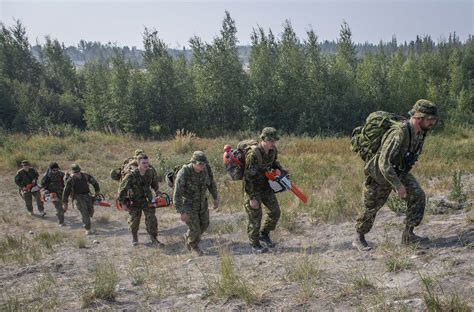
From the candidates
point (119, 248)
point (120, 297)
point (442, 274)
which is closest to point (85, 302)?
point (120, 297)

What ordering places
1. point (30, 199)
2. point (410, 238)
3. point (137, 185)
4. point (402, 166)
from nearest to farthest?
point (402, 166) < point (410, 238) < point (137, 185) < point (30, 199)

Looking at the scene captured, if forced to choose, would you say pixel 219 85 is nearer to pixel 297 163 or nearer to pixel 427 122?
pixel 297 163

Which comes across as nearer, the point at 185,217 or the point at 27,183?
the point at 185,217

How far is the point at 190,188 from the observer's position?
623cm

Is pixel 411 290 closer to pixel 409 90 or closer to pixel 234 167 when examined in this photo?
pixel 234 167

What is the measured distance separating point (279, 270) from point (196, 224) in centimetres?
184

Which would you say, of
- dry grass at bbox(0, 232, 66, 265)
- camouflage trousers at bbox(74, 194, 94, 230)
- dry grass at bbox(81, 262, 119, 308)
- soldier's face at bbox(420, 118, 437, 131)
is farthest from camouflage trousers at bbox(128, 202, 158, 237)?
Result: soldier's face at bbox(420, 118, 437, 131)

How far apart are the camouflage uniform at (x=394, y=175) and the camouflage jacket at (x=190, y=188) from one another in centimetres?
244

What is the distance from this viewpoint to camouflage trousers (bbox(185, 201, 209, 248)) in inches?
248

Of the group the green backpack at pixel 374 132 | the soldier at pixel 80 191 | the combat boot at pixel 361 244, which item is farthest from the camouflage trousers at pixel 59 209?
the green backpack at pixel 374 132

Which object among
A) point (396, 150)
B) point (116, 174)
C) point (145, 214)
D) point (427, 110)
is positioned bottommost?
point (145, 214)

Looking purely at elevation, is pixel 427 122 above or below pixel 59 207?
above

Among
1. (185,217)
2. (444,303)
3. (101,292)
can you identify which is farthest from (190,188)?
(444,303)

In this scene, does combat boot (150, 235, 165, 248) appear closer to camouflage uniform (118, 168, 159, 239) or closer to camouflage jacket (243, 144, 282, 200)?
camouflage uniform (118, 168, 159, 239)
